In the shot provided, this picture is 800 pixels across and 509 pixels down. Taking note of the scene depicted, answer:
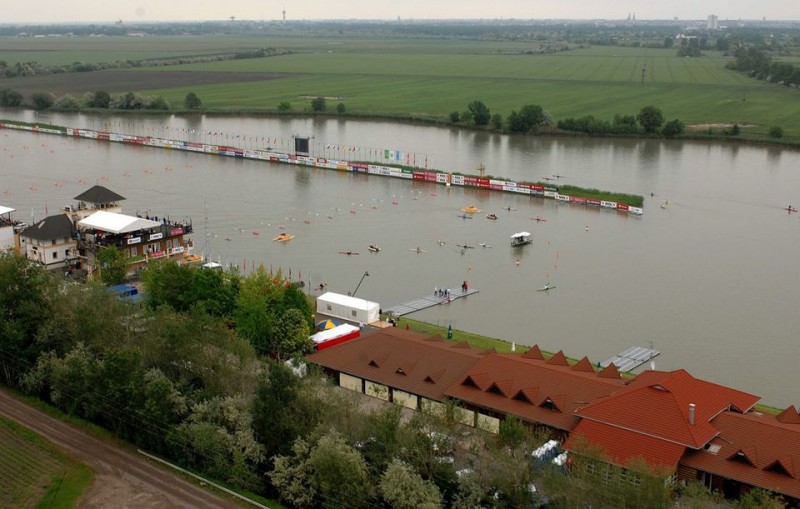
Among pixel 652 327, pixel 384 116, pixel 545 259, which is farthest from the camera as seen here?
pixel 384 116

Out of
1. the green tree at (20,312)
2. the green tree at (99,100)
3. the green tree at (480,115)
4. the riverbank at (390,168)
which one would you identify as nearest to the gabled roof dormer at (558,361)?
the green tree at (20,312)

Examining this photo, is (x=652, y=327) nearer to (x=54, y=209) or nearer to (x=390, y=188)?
(x=390, y=188)

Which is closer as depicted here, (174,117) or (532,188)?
(532,188)

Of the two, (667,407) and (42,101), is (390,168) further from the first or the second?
(42,101)

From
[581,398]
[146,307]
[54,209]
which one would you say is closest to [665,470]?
[581,398]

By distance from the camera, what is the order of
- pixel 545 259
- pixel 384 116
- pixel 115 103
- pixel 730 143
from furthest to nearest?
pixel 115 103 < pixel 384 116 < pixel 730 143 < pixel 545 259

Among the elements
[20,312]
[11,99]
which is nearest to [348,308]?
[20,312]

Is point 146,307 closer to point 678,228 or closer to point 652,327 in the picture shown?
point 652,327
